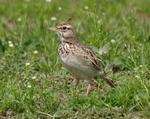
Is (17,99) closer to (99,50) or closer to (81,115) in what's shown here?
(81,115)

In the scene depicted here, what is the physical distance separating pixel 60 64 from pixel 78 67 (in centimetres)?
129

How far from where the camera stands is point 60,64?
10.3m

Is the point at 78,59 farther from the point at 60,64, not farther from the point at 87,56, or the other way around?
the point at 60,64

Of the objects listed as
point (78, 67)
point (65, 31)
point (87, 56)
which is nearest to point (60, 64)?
point (65, 31)

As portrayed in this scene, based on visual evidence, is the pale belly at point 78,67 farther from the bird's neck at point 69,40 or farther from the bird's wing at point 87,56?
the bird's neck at point 69,40

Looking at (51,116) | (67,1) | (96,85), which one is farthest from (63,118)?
(67,1)

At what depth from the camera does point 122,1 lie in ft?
44.8

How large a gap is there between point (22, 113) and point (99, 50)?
6.97 feet

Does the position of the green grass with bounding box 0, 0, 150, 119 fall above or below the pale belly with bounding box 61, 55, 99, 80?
below

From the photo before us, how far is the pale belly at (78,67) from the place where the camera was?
354 inches

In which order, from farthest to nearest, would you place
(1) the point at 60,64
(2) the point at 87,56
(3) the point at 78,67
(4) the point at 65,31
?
(1) the point at 60,64 → (4) the point at 65,31 → (2) the point at 87,56 → (3) the point at 78,67

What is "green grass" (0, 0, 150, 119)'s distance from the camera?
27.7 feet

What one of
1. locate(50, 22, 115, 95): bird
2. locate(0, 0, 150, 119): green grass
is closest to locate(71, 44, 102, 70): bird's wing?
locate(50, 22, 115, 95): bird

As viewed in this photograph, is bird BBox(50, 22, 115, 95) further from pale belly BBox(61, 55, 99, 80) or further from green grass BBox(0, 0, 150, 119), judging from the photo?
green grass BBox(0, 0, 150, 119)
